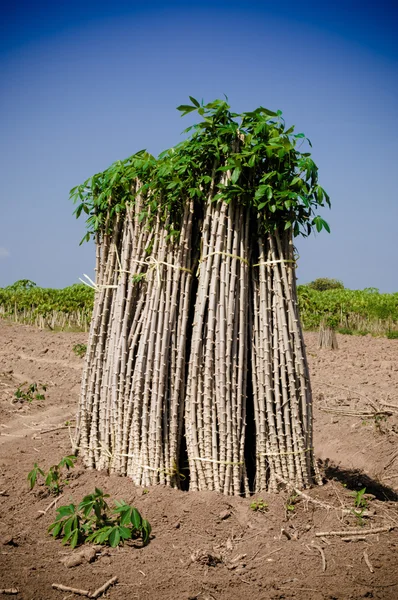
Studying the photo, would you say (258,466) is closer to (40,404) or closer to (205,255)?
(205,255)

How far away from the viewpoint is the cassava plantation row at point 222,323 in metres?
4.25

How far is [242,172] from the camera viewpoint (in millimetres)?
4297

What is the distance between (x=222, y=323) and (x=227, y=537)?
152 cm

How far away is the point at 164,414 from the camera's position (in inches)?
173

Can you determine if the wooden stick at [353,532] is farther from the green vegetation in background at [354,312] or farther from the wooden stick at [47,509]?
the green vegetation in background at [354,312]

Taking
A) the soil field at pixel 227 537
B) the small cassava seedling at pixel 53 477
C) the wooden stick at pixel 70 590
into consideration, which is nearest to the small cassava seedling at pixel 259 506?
the soil field at pixel 227 537

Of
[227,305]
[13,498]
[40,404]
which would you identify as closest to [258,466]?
[227,305]

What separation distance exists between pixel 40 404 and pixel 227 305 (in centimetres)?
476

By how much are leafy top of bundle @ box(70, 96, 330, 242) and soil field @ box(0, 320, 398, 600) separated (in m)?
2.14

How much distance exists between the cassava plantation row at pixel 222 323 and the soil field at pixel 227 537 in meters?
0.29

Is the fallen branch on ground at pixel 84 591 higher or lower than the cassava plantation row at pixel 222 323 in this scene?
lower

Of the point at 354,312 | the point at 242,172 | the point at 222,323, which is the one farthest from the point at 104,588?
the point at 354,312

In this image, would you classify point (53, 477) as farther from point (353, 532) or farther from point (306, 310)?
point (306, 310)

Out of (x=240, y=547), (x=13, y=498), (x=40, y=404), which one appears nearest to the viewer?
(x=240, y=547)
